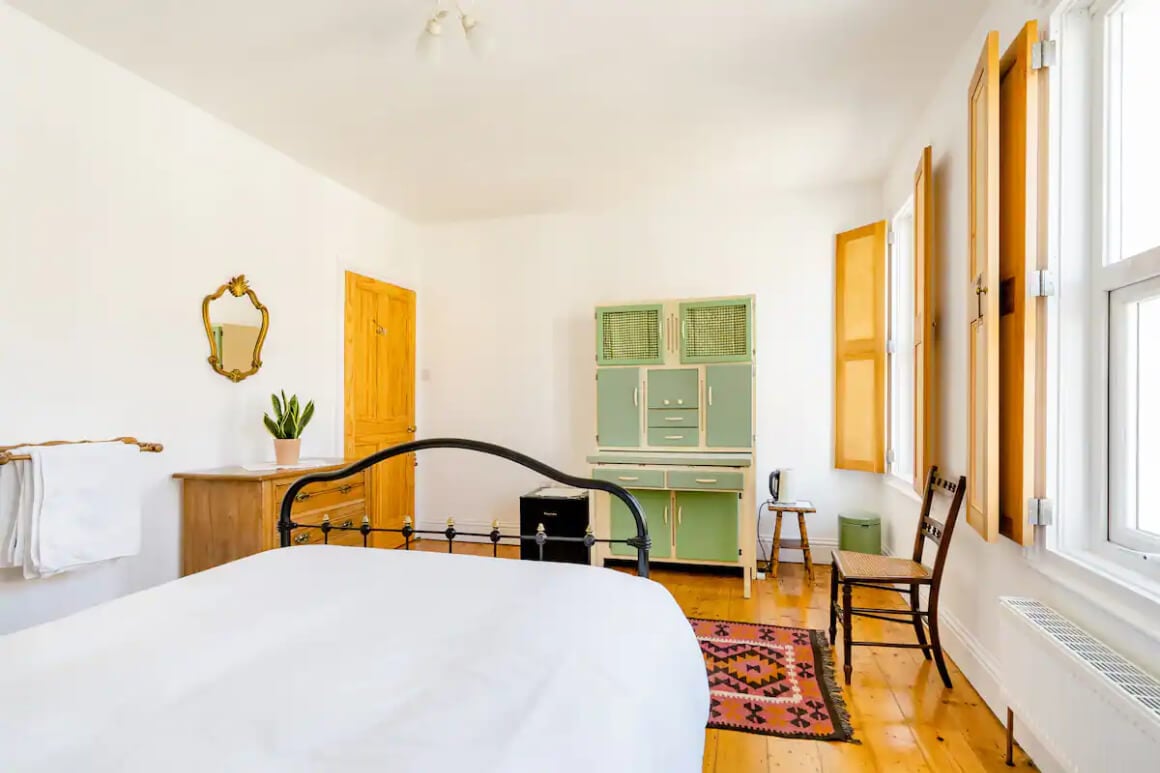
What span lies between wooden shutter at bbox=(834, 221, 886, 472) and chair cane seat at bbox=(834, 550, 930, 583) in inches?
52.0

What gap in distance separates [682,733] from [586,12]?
7.91ft

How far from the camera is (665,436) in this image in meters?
4.06

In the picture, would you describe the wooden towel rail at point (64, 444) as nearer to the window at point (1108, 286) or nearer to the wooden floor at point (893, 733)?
the wooden floor at point (893, 733)

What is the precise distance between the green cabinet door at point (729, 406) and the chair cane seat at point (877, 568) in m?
1.24

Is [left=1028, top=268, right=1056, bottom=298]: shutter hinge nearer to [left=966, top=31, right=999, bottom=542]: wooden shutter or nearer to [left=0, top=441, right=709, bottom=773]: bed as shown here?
[left=966, top=31, right=999, bottom=542]: wooden shutter

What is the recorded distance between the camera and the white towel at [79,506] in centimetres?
221

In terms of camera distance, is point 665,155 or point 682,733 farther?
point 665,155

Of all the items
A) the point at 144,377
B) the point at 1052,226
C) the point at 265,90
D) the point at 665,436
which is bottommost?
the point at 665,436

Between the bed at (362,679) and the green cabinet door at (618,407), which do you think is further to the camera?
the green cabinet door at (618,407)

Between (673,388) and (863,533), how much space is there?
153cm

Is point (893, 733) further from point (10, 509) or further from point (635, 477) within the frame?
point (10, 509)

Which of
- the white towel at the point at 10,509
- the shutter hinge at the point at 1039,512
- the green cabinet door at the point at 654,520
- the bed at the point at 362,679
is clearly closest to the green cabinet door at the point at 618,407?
the green cabinet door at the point at 654,520

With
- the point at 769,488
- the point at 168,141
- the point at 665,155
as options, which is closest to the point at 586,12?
the point at 665,155

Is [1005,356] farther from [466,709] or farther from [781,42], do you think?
[466,709]
